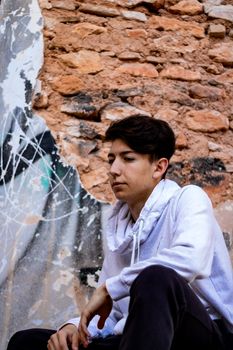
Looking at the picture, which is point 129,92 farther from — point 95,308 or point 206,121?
point 95,308

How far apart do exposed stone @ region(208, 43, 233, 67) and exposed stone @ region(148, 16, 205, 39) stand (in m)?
0.09

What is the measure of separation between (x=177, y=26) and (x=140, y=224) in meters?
1.45

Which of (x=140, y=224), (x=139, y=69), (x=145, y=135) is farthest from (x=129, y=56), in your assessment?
(x=140, y=224)

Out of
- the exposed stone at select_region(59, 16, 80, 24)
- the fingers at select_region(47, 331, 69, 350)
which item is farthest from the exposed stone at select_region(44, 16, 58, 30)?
the fingers at select_region(47, 331, 69, 350)

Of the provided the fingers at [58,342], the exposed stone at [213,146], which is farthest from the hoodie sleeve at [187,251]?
the exposed stone at [213,146]

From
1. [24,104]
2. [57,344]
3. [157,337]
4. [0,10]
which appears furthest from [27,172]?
[157,337]

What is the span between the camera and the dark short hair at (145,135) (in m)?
1.91

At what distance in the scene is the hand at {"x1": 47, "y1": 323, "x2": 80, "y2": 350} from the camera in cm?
172

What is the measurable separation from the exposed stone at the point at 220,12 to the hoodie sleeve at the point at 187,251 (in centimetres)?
155

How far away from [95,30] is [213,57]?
1.87ft

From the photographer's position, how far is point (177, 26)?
3018 millimetres

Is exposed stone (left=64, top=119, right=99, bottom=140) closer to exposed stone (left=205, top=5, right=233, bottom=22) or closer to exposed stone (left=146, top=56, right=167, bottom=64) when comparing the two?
exposed stone (left=146, top=56, right=167, bottom=64)

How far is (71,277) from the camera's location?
2510 mm

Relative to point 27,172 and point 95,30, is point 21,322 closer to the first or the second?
point 27,172
